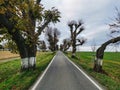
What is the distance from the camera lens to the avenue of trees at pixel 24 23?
19.8m

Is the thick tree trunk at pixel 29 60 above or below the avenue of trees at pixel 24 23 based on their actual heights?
below

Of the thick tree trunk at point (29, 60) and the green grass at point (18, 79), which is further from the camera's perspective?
the thick tree trunk at point (29, 60)

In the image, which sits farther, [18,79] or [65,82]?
[18,79]

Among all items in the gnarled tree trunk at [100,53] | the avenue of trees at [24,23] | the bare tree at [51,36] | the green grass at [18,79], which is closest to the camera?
the green grass at [18,79]

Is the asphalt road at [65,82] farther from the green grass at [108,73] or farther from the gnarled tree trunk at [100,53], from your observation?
the gnarled tree trunk at [100,53]

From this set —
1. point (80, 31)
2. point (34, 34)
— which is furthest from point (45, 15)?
point (80, 31)

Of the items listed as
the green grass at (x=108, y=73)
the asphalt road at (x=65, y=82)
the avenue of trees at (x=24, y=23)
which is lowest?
the green grass at (x=108, y=73)

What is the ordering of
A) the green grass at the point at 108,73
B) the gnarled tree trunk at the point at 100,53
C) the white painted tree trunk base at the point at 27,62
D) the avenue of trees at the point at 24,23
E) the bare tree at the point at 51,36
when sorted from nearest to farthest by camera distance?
the green grass at the point at 108,73 → the avenue of trees at the point at 24,23 → the gnarled tree trunk at the point at 100,53 → the white painted tree trunk base at the point at 27,62 → the bare tree at the point at 51,36

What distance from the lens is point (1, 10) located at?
58.6ft

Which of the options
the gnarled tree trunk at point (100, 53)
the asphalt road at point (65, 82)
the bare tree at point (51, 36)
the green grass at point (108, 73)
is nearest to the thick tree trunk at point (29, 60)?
the asphalt road at point (65, 82)

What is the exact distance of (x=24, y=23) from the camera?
72.7 feet

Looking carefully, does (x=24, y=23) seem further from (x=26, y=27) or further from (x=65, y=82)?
(x=65, y=82)

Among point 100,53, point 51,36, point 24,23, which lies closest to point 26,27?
point 24,23

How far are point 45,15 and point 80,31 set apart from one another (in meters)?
35.9
